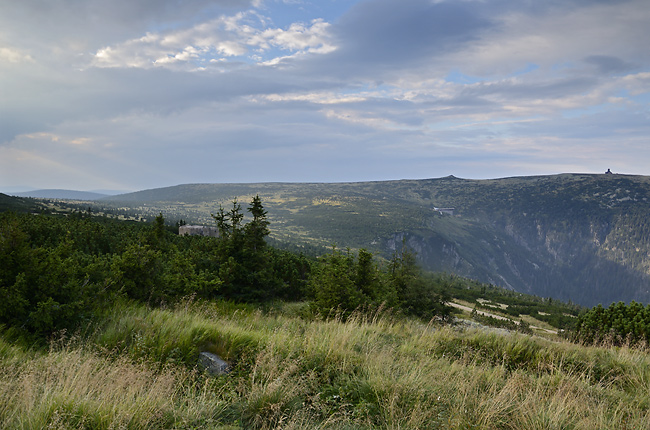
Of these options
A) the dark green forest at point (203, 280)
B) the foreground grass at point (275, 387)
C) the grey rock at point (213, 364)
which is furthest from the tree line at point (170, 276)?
the grey rock at point (213, 364)

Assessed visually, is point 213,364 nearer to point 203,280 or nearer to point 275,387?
point 275,387

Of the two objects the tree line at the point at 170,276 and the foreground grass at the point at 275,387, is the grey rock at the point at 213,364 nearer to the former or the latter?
the foreground grass at the point at 275,387

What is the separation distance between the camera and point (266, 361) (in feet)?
17.6

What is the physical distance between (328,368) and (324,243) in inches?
7271

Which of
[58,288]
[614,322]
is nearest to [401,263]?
[614,322]

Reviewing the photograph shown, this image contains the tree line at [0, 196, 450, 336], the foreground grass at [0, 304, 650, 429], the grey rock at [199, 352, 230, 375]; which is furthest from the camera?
the tree line at [0, 196, 450, 336]

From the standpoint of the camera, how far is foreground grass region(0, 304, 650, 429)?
356 cm

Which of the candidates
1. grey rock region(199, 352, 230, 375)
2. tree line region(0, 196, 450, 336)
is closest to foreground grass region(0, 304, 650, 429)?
grey rock region(199, 352, 230, 375)

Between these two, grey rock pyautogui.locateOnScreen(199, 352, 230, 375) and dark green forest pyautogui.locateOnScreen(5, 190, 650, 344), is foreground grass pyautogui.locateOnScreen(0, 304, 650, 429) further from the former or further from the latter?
dark green forest pyautogui.locateOnScreen(5, 190, 650, 344)

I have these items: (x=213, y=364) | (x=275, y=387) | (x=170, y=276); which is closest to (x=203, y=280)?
(x=170, y=276)

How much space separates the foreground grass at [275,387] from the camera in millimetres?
3562

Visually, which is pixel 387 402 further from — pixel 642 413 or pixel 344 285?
pixel 344 285

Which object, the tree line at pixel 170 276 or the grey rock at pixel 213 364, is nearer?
the grey rock at pixel 213 364

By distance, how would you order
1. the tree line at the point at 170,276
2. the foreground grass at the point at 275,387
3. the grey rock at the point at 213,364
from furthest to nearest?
the tree line at the point at 170,276 → the grey rock at the point at 213,364 → the foreground grass at the point at 275,387
